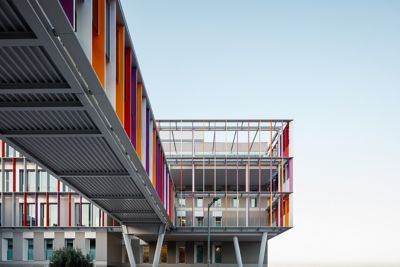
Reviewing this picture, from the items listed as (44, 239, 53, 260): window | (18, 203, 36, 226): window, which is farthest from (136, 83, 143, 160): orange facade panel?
(44, 239, 53, 260): window

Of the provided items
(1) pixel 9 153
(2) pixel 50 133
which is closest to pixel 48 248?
(1) pixel 9 153

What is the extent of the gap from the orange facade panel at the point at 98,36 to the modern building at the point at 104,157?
25 millimetres

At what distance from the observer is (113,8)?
14.9 m

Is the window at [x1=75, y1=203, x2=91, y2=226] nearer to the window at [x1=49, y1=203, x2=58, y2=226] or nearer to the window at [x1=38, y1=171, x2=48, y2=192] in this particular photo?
the window at [x1=49, y1=203, x2=58, y2=226]

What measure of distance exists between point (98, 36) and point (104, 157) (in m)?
8.68

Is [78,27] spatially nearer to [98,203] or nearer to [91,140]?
[91,140]

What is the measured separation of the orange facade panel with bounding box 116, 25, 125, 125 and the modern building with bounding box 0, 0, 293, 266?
0.04m

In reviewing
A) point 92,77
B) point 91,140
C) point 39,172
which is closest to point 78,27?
point 92,77

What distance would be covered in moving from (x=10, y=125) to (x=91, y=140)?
2.58m

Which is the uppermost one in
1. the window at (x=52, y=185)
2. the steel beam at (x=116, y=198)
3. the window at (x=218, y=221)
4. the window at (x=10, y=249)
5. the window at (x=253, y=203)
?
the window at (x=52, y=185)

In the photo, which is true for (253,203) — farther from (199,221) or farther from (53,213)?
(53,213)

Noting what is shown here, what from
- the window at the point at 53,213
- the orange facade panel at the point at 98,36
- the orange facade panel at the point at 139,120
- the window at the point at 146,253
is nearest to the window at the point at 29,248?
the window at the point at 53,213

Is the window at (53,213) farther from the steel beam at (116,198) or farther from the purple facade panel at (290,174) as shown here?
the steel beam at (116,198)

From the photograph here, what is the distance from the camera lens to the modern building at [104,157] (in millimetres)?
11984
